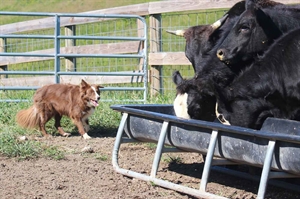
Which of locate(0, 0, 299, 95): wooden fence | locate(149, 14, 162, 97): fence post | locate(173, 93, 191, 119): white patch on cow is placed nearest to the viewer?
locate(173, 93, 191, 119): white patch on cow

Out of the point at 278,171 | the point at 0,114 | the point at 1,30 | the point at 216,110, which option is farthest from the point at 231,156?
the point at 1,30

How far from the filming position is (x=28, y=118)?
876cm

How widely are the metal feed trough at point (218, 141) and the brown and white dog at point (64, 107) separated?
7.07ft

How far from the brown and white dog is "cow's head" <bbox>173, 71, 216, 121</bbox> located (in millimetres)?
2476

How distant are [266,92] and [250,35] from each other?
115 cm

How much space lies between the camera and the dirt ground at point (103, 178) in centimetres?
551

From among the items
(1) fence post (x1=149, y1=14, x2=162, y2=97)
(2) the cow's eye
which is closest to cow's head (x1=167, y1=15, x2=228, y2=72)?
(2) the cow's eye

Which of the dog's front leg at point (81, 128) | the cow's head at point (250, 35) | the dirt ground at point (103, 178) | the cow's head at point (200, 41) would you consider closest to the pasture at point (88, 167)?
the dirt ground at point (103, 178)

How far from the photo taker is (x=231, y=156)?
208 inches

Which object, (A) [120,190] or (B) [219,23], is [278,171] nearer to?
(A) [120,190]

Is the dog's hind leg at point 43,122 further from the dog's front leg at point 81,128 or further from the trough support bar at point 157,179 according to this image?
the trough support bar at point 157,179

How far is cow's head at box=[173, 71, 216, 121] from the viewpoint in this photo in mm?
6203

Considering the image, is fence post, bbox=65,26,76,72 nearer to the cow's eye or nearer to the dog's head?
the dog's head

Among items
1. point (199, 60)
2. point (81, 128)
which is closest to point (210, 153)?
point (199, 60)
